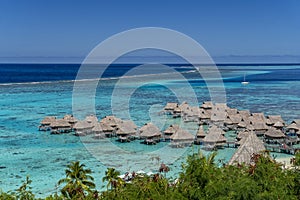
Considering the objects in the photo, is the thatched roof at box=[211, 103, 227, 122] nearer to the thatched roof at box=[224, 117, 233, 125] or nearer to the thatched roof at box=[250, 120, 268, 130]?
the thatched roof at box=[224, 117, 233, 125]

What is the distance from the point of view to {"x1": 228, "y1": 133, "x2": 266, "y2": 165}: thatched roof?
39.3ft

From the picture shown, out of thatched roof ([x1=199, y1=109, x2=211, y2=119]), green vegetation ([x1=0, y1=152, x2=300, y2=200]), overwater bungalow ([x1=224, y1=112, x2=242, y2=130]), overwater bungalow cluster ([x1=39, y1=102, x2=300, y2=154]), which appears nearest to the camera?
green vegetation ([x1=0, y1=152, x2=300, y2=200])

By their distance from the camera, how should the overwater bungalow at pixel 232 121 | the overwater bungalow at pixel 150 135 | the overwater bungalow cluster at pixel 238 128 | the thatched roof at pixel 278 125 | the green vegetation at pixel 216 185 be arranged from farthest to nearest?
the overwater bungalow at pixel 232 121 < the thatched roof at pixel 278 125 < the overwater bungalow at pixel 150 135 < the overwater bungalow cluster at pixel 238 128 < the green vegetation at pixel 216 185

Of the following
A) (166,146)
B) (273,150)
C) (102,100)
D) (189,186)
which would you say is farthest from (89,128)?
(102,100)

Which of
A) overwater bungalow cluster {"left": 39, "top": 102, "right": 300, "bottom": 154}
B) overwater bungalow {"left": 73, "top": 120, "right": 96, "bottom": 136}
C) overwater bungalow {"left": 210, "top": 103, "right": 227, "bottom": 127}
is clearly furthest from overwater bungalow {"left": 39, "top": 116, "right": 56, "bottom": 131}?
overwater bungalow {"left": 210, "top": 103, "right": 227, "bottom": 127}

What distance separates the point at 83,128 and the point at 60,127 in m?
1.49

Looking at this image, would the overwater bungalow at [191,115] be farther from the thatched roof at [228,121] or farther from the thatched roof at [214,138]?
the thatched roof at [214,138]

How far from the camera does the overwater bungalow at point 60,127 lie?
2003cm

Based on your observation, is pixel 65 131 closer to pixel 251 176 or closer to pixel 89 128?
pixel 89 128

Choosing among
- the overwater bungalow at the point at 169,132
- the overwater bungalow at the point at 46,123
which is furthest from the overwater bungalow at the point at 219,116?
the overwater bungalow at the point at 46,123

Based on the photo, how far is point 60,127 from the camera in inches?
792

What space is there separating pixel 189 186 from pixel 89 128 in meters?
13.4

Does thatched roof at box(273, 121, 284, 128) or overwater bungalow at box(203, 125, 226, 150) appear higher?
thatched roof at box(273, 121, 284, 128)

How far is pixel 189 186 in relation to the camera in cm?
675
